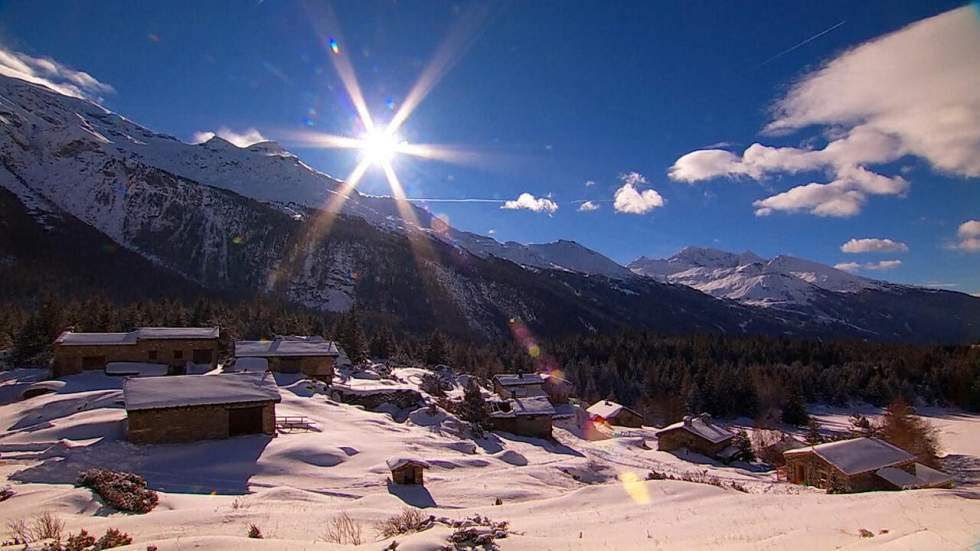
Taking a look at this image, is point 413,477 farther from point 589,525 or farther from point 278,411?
point 278,411

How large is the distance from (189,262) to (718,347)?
182 meters

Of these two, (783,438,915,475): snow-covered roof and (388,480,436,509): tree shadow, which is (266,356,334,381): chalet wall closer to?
(388,480,436,509): tree shadow

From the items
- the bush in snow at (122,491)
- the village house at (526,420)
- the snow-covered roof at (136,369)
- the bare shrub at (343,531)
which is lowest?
the village house at (526,420)

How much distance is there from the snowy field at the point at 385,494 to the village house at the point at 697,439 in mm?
8290

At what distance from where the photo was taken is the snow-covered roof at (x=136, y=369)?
44.9m

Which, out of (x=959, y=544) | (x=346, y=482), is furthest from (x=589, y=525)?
(x=346, y=482)

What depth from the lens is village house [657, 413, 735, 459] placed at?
5003 cm

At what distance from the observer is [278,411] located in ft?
116

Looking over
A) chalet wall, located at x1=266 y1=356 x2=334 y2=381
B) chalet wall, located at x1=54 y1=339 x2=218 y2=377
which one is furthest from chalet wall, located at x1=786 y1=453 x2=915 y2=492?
chalet wall, located at x1=54 y1=339 x2=218 y2=377

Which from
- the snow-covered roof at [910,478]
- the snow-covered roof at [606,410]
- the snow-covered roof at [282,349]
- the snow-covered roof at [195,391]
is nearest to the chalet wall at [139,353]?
the snow-covered roof at [282,349]

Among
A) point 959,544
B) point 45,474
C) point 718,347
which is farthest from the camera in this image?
point 718,347

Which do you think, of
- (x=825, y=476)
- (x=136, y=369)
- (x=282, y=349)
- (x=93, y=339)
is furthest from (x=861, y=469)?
(x=93, y=339)

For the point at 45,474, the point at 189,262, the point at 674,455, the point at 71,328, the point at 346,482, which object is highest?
the point at 189,262

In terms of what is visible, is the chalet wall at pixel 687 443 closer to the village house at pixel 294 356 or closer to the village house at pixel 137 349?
the village house at pixel 294 356
